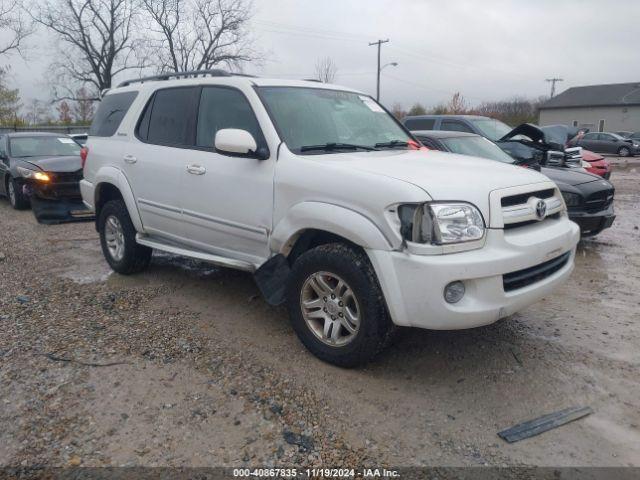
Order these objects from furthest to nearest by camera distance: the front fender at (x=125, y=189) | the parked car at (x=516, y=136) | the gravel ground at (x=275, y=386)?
the parked car at (x=516, y=136)
the front fender at (x=125, y=189)
the gravel ground at (x=275, y=386)

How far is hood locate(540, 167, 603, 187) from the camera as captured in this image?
668 cm

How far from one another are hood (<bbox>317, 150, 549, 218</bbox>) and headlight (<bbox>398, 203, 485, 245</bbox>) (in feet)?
0.24

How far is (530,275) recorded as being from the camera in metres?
3.23

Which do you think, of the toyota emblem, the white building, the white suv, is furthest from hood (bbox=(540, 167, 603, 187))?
the white building

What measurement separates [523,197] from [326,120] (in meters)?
1.63

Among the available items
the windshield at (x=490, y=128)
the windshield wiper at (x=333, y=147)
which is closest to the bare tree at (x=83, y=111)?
the windshield at (x=490, y=128)

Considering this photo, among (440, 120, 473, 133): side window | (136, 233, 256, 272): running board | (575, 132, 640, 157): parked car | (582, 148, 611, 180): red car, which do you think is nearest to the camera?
(136, 233, 256, 272): running board

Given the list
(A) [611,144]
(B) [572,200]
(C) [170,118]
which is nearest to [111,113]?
(C) [170,118]

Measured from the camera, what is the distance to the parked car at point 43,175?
8.48 m

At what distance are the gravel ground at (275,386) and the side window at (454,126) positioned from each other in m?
5.47

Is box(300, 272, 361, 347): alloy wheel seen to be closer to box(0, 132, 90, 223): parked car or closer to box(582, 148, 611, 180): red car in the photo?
box(0, 132, 90, 223): parked car

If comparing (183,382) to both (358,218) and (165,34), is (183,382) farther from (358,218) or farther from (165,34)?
(165,34)

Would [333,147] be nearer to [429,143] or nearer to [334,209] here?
[334,209]

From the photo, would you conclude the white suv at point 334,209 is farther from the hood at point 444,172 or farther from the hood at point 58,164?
the hood at point 58,164
